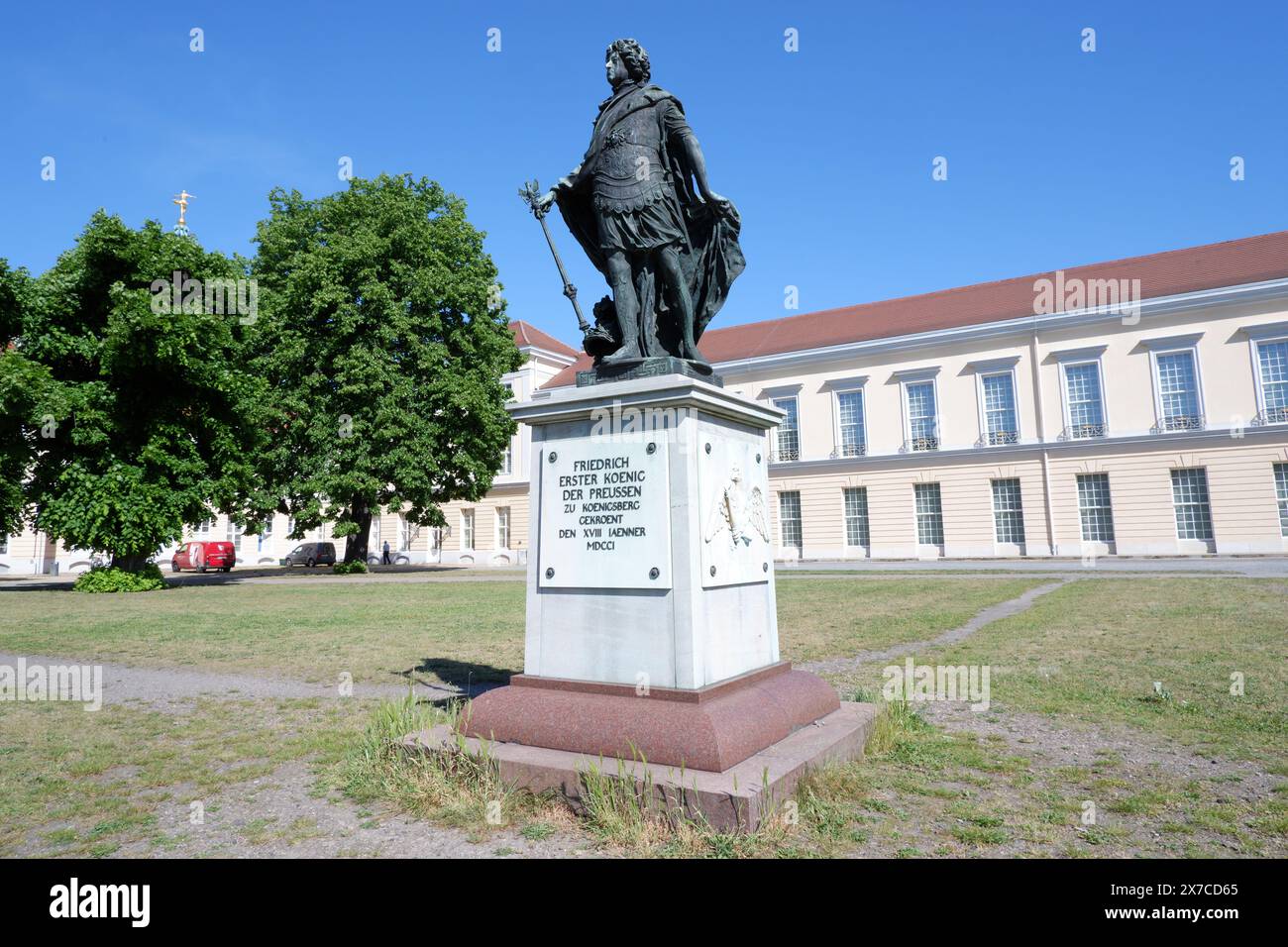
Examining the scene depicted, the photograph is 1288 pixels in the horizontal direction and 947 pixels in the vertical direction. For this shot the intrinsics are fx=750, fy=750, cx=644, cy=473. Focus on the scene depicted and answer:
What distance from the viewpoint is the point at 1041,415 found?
1266 inches

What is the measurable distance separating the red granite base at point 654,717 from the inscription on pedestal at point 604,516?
0.64 metres

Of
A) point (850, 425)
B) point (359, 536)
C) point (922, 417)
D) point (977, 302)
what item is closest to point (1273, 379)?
point (977, 302)

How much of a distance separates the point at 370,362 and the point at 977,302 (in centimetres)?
2742

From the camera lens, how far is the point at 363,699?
267 inches

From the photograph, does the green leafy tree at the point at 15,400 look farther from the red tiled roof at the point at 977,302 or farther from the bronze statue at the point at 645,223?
the red tiled roof at the point at 977,302

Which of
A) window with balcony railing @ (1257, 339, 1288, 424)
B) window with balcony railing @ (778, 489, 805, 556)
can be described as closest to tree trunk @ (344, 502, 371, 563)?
window with balcony railing @ (778, 489, 805, 556)

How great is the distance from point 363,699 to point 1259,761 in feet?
21.7

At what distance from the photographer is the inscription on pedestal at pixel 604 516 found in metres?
4.45

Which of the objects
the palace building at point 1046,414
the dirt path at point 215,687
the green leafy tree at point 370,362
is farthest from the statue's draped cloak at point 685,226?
the palace building at point 1046,414

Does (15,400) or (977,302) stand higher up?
(977,302)

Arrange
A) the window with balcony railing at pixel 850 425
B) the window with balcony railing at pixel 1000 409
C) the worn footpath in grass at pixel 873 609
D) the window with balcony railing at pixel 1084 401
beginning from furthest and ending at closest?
the window with balcony railing at pixel 850 425 < the window with balcony railing at pixel 1000 409 < the window with balcony railing at pixel 1084 401 < the worn footpath in grass at pixel 873 609

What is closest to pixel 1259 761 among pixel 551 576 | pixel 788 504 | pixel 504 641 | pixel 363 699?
pixel 551 576

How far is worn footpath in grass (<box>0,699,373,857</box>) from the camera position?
373 centimetres

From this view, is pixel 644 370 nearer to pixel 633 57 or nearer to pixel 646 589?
pixel 646 589
